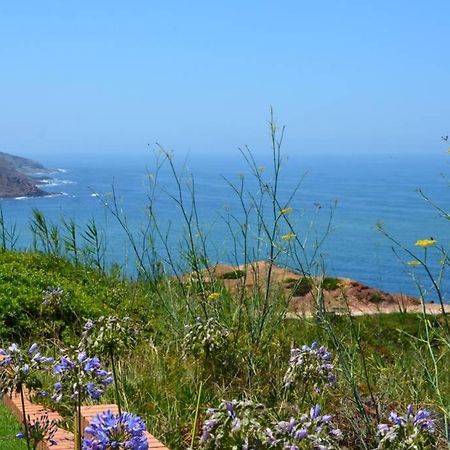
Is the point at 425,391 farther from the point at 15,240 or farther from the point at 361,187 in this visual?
the point at 361,187

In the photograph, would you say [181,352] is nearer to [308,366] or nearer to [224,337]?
[308,366]

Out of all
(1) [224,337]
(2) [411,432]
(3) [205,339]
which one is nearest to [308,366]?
(1) [224,337]

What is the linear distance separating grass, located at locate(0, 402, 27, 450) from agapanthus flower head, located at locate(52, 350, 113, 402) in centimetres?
163

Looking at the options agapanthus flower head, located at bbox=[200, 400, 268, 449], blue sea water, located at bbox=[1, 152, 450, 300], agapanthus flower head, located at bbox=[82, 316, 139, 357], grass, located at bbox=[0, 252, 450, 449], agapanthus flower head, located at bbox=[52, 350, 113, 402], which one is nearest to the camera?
agapanthus flower head, located at bbox=[200, 400, 268, 449]

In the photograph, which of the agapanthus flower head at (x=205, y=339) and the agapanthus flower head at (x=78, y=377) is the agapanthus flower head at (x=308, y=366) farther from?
the agapanthus flower head at (x=78, y=377)

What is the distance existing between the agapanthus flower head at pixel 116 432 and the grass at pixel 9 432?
7.33 ft

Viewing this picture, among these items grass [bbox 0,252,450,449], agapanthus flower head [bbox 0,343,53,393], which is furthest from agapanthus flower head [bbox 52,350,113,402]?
grass [bbox 0,252,450,449]

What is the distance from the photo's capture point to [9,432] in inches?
193

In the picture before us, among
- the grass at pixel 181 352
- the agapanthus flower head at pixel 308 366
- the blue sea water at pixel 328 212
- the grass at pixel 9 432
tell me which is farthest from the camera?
the blue sea water at pixel 328 212

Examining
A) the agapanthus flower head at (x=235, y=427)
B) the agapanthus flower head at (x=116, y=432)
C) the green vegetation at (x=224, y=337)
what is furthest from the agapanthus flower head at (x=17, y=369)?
the agapanthus flower head at (x=235, y=427)

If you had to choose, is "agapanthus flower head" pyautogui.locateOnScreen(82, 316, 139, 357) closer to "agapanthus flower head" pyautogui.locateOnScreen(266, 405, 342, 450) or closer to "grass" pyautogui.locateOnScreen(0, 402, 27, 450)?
"grass" pyautogui.locateOnScreen(0, 402, 27, 450)

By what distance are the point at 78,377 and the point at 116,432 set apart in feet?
2.00

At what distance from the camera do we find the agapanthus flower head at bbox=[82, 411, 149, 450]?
251 centimetres

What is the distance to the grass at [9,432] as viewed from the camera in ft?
15.2
